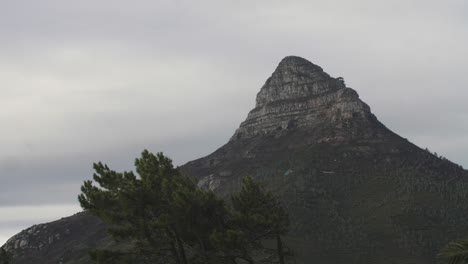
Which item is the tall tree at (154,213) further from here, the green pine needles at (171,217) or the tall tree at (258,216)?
the tall tree at (258,216)

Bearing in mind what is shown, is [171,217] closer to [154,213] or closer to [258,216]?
[154,213]

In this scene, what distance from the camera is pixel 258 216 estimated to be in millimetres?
43188

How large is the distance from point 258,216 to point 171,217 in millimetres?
6685

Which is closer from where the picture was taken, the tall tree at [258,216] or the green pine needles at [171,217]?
the green pine needles at [171,217]

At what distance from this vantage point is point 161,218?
135ft

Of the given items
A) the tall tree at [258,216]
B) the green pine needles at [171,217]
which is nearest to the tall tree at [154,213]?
the green pine needles at [171,217]

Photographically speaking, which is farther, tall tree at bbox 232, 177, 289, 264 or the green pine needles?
tall tree at bbox 232, 177, 289, 264

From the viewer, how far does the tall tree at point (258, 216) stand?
4353cm

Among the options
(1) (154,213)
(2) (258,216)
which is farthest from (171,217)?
(2) (258,216)

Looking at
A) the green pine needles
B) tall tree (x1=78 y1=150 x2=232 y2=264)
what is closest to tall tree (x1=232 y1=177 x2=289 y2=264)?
the green pine needles

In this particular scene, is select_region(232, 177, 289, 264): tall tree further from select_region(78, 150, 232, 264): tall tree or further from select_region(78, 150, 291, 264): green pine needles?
select_region(78, 150, 232, 264): tall tree

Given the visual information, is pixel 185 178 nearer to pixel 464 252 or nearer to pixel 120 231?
pixel 120 231

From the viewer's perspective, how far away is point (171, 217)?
41.8 meters

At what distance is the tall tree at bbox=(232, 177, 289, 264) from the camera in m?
43.5
